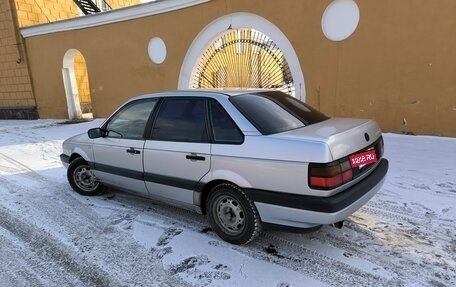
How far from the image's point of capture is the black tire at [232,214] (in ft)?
10.0

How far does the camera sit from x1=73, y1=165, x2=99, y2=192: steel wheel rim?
4.68 metres

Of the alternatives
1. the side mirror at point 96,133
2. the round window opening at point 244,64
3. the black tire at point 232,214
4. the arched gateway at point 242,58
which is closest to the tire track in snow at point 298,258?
the black tire at point 232,214

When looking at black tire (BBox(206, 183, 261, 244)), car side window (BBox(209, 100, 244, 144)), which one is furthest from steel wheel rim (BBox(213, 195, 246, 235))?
car side window (BBox(209, 100, 244, 144))

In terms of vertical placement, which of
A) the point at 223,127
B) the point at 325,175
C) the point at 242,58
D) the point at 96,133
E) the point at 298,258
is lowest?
the point at 298,258

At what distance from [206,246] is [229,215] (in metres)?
0.36

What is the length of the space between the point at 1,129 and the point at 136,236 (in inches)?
456

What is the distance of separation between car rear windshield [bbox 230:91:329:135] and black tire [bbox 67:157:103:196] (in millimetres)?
2489

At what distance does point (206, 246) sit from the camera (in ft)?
10.6

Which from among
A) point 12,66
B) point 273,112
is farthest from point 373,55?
point 12,66

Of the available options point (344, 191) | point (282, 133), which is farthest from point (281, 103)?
point (344, 191)

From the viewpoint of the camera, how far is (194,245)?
10.7 ft

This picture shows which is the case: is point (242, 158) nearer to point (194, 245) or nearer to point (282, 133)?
point (282, 133)

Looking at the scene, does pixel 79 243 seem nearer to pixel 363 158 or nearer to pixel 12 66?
pixel 363 158

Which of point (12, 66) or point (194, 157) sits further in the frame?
point (12, 66)
